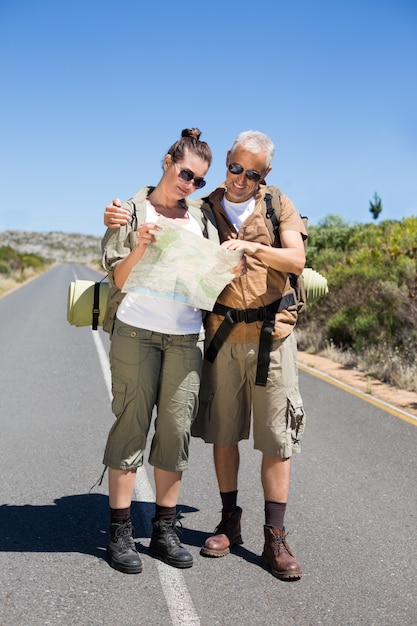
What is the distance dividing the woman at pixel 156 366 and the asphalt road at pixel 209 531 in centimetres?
29

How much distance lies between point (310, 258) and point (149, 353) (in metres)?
17.1

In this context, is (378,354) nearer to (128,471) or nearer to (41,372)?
(41,372)

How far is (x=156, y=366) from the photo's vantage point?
141 inches

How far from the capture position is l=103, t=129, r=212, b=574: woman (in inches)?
137

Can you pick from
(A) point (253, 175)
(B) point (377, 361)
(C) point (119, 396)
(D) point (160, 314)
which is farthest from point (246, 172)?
(B) point (377, 361)

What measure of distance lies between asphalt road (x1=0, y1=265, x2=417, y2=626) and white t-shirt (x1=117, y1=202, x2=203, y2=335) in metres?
1.20

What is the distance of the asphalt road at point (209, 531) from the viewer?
10.6 ft

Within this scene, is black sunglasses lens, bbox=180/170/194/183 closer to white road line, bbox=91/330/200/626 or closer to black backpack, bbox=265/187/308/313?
black backpack, bbox=265/187/308/313

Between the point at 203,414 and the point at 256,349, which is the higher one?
the point at 256,349

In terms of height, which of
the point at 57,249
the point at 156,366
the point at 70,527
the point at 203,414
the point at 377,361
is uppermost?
the point at 156,366

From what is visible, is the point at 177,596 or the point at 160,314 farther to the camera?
the point at 160,314

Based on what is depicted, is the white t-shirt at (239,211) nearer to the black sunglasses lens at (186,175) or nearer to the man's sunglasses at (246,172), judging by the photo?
the man's sunglasses at (246,172)

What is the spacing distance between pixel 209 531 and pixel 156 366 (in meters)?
1.22

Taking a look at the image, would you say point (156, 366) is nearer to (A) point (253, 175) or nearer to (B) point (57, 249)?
(A) point (253, 175)
